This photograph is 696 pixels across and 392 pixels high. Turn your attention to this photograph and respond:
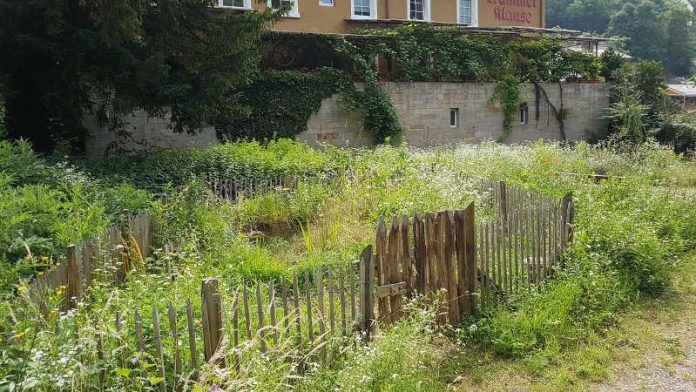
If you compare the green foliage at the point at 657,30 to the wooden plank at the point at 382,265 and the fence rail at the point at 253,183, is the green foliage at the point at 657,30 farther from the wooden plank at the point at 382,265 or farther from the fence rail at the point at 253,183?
the wooden plank at the point at 382,265

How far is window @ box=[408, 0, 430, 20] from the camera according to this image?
972 inches

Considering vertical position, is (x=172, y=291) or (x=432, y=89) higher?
(x=432, y=89)

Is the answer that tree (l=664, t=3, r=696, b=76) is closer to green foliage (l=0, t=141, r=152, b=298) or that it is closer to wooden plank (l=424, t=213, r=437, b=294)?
wooden plank (l=424, t=213, r=437, b=294)

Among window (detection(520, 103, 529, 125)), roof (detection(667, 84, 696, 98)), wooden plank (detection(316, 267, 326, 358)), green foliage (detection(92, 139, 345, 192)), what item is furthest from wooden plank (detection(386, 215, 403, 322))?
roof (detection(667, 84, 696, 98))

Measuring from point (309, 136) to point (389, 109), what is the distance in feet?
9.83

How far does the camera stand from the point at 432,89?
20.9 meters

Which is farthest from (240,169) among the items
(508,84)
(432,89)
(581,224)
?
(508,84)

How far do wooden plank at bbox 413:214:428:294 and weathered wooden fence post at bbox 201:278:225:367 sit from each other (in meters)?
2.06

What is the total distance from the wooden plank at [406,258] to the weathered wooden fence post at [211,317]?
1883 millimetres

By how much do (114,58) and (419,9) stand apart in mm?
17389

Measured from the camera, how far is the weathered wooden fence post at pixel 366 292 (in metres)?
4.92

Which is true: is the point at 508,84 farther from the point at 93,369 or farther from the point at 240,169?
the point at 93,369

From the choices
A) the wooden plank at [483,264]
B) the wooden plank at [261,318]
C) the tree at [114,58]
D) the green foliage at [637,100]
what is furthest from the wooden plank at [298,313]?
the green foliage at [637,100]

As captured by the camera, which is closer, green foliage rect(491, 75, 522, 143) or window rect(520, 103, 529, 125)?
green foliage rect(491, 75, 522, 143)
